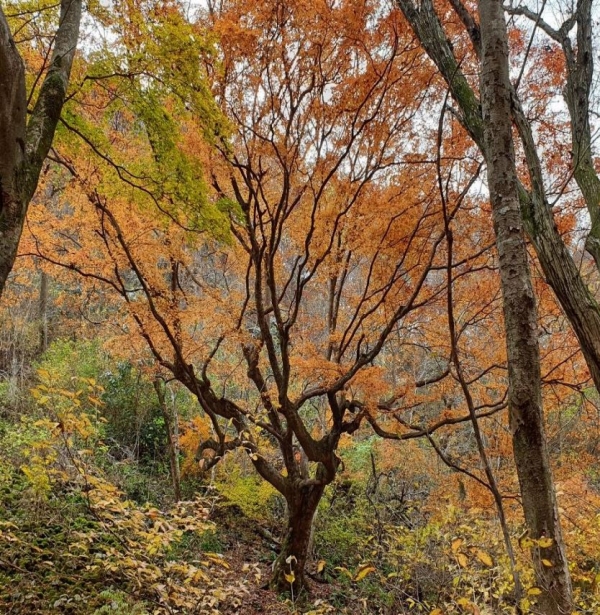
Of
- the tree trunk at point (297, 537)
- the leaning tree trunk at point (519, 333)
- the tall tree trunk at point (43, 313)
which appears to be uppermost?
the tall tree trunk at point (43, 313)

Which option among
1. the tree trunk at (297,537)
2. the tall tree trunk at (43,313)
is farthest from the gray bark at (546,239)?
the tall tree trunk at (43,313)

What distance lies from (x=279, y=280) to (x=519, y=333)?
6144mm

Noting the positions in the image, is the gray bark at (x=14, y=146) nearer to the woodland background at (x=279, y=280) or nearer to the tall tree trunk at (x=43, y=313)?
the woodland background at (x=279, y=280)

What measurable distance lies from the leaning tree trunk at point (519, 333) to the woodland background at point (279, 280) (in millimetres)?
43

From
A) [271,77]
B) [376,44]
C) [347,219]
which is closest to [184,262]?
[347,219]

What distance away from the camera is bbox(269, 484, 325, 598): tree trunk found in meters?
5.95

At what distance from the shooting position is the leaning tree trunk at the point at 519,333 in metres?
1.60

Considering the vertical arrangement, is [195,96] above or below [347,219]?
below

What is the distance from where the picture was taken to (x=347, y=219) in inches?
233

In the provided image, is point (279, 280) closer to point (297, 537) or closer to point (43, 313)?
point (297, 537)

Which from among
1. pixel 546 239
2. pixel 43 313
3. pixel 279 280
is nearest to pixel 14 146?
pixel 546 239

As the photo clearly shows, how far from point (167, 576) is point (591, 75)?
558cm

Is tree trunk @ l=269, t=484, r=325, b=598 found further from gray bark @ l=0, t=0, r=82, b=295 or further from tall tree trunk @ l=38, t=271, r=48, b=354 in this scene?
A: tall tree trunk @ l=38, t=271, r=48, b=354

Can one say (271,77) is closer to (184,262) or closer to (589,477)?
(184,262)
